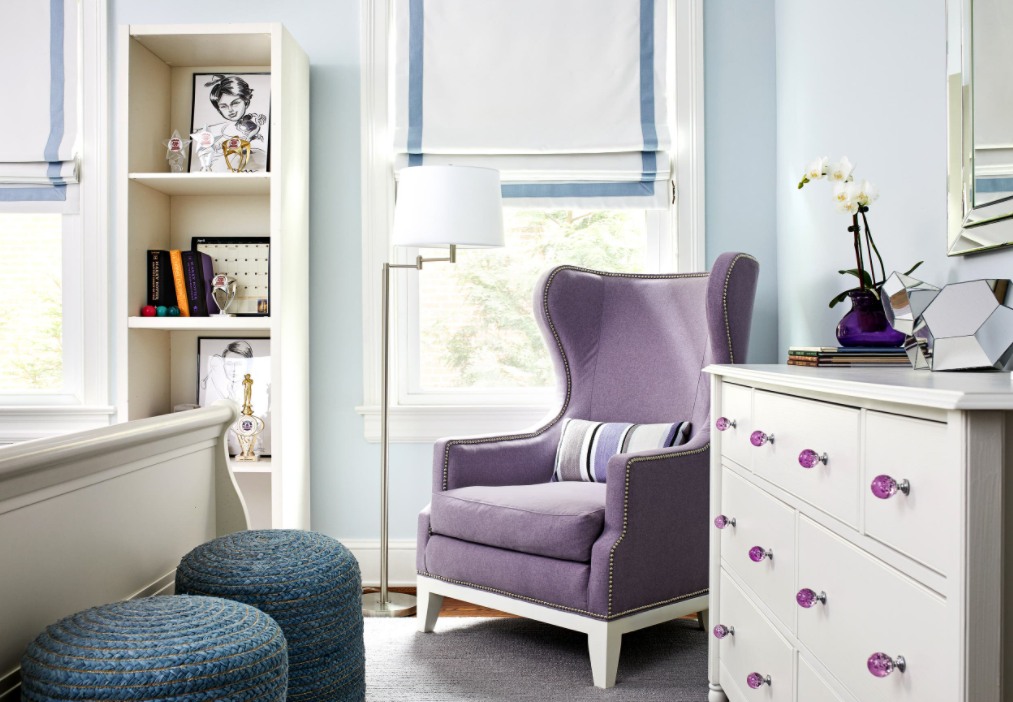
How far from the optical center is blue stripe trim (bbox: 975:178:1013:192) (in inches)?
66.7

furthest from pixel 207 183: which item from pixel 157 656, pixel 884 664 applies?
pixel 884 664

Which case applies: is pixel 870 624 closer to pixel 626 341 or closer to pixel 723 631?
pixel 723 631

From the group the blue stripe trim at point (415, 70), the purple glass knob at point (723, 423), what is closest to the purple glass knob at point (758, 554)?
the purple glass knob at point (723, 423)

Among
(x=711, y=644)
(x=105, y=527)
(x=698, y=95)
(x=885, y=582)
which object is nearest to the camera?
(x=885, y=582)

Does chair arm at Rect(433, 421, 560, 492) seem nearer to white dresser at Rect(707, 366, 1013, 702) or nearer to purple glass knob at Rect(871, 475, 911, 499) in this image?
white dresser at Rect(707, 366, 1013, 702)

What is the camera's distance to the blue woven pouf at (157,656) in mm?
1219

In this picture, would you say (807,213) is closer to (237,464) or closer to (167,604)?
(237,464)

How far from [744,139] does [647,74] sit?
455 millimetres

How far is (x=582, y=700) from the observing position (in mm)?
2229

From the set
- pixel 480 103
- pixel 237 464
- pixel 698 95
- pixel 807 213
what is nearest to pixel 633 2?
pixel 698 95

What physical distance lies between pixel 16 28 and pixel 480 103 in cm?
184

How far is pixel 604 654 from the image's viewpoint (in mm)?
2303

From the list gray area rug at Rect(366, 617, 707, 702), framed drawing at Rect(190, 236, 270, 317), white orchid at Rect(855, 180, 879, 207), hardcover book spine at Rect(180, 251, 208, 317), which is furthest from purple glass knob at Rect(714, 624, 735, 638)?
hardcover book spine at Rect(180, 251, 208, 317)

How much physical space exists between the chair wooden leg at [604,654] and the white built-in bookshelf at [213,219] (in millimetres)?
1287
